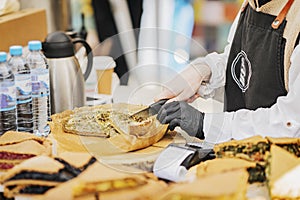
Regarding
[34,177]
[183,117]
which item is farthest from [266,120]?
[34,177]

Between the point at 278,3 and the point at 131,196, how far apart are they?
30.3 inches

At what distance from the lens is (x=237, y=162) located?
42.2 inches

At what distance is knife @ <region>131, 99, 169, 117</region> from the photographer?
4.71 feet

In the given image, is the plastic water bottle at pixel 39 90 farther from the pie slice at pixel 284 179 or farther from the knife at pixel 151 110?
the pie slice at pixel 284 179

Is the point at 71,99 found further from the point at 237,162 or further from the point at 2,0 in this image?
the point at 237,162

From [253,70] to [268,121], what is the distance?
0.85 ft

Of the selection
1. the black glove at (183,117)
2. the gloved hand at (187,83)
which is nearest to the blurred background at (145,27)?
the gloved hand at (187,83)

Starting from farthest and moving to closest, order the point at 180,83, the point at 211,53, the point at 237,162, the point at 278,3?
1. the point at 211,53
2. the point at 180,83
3. the point at 278,3
4. the point at 237,162

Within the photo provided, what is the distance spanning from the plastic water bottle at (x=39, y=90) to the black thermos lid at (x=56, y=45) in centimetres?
10

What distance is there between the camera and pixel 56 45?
5.52 feet

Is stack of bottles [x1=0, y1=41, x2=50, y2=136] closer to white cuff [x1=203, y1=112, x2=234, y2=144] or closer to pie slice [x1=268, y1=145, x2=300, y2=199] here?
white cuff [x1=203, y1=112, x2=234, y2=144]

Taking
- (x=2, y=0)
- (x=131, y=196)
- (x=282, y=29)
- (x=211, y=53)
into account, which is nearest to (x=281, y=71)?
(x=282, y=29)

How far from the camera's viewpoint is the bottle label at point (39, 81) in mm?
1513

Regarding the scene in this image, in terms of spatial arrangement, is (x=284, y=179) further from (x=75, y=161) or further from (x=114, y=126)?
(x=114, y=126)
